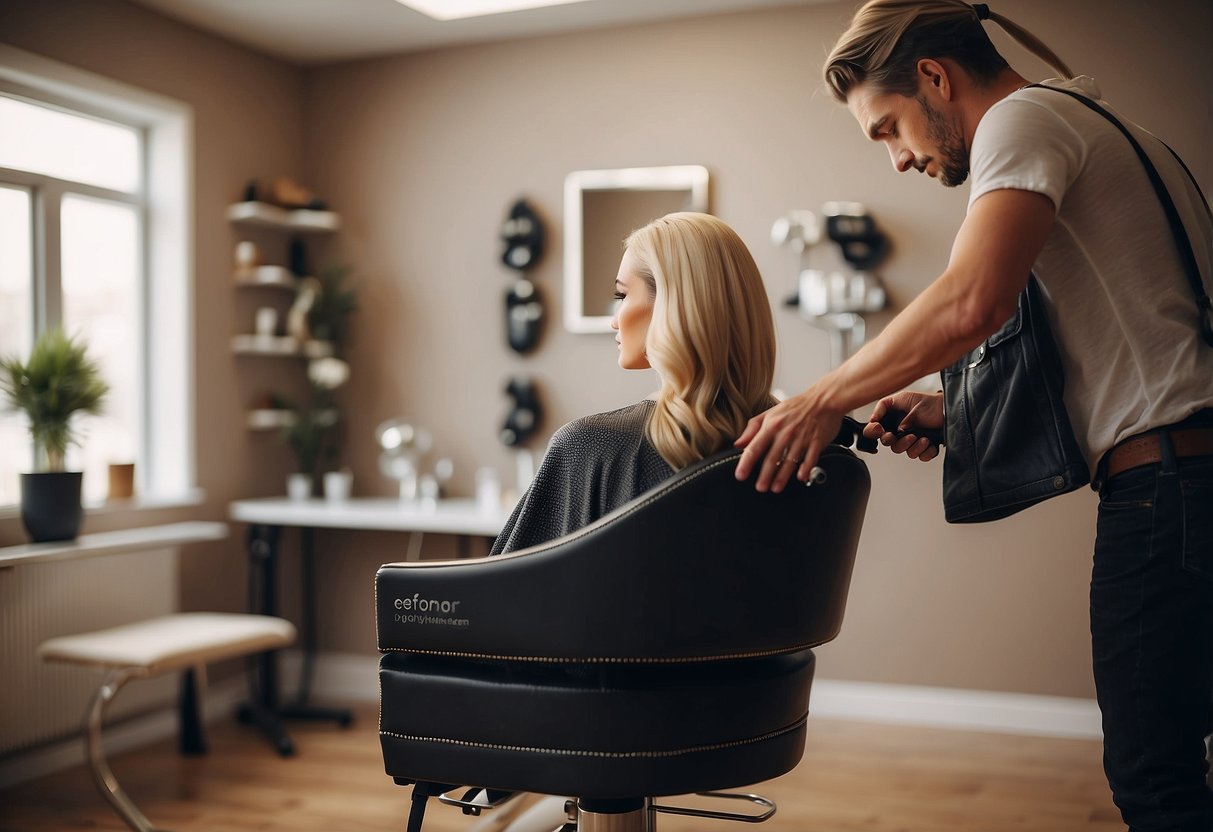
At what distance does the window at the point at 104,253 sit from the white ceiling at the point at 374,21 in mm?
380

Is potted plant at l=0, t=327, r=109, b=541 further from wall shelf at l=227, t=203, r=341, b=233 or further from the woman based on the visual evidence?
the woman

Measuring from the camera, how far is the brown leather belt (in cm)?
125

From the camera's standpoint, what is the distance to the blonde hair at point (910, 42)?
4.61ft

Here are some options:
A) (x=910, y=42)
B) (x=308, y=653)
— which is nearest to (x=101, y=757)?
(x=308, y=653)

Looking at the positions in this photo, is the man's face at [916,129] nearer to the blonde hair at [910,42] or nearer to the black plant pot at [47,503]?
the blonde hair at [910,42]

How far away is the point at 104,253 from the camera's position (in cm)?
374

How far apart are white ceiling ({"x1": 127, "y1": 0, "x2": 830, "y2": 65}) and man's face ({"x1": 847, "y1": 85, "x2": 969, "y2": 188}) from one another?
8.26 feet

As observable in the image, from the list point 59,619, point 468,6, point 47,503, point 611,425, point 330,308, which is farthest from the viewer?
point 330,308

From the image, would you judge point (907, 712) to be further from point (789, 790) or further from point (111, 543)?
point (111, 543)

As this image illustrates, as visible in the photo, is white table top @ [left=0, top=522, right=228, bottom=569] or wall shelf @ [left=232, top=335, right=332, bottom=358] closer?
white table top @ [left=0, top=522, right=228, bottom=569]

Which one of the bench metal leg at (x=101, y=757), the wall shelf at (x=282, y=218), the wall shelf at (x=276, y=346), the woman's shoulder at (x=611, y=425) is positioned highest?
the wall shelf at (x=282, y=218)

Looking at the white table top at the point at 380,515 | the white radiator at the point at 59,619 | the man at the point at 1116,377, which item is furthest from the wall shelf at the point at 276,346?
the man at the point at 1116,377

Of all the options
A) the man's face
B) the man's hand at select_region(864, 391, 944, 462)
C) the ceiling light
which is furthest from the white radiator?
the man's face

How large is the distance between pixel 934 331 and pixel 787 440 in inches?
7.9
